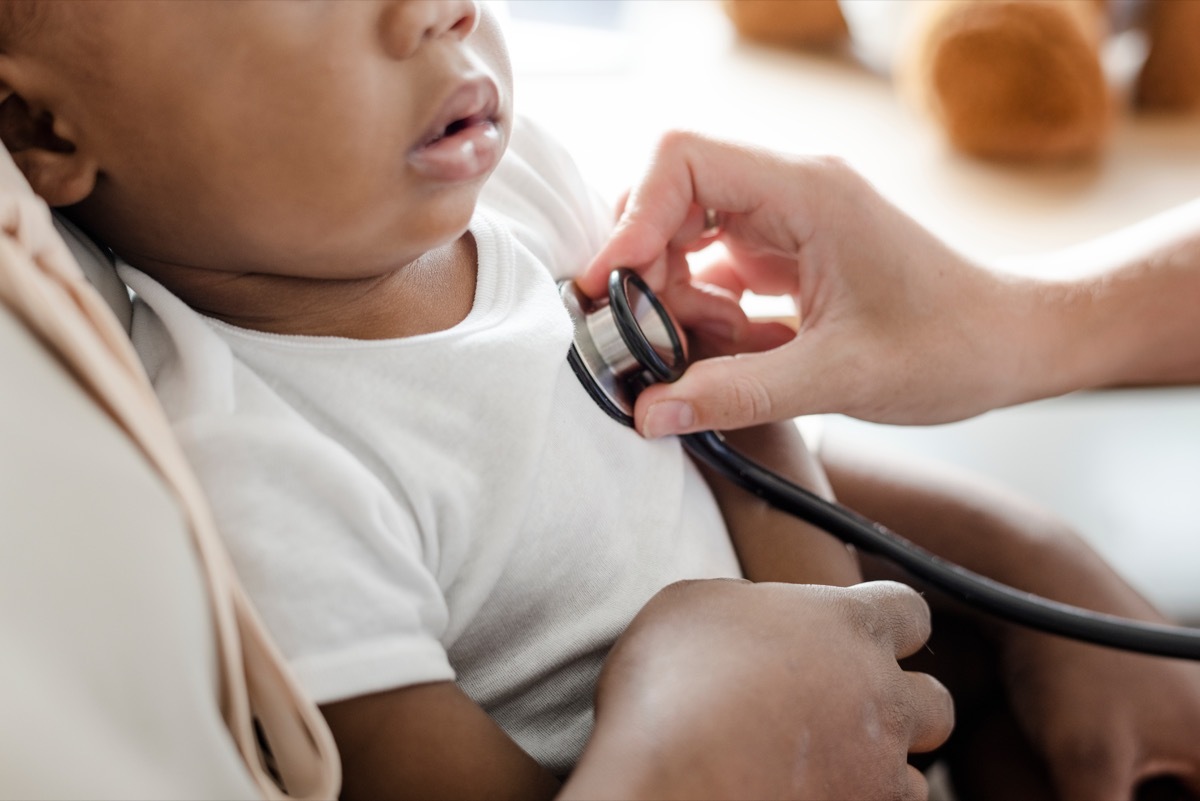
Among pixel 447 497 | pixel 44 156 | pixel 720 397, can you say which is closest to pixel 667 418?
pixel 720 397

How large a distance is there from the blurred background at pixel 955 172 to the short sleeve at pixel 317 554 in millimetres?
478

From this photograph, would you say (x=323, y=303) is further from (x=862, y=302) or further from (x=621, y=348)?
(x=862, y=302)

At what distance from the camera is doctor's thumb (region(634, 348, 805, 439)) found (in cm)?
80

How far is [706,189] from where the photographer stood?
2.96 feet

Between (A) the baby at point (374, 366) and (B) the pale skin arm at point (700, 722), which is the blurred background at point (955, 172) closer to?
(A) the baby at point (374, 366)

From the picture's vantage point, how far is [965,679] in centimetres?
99

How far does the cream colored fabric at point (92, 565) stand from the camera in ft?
1.45

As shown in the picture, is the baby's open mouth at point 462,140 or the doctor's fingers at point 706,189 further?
the doctor's fingers at point 706,189

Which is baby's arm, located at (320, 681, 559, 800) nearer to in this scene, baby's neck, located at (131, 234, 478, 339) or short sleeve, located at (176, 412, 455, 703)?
short sleeve, located at (176, 412, 455, 703)

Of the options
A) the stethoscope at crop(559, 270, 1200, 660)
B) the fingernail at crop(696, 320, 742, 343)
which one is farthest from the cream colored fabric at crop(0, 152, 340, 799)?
the fingernail at crop(696, 320, 742, 343)

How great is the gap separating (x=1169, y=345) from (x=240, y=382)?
0.83 metres

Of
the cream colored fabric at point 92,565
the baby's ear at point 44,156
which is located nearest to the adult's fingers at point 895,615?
the cream colored fabric at point 92,565

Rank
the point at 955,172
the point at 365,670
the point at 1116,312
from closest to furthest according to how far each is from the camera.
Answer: the point at 365,670, the point at 1116,312, the point at 955,172

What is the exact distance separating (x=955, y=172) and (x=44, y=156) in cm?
137
